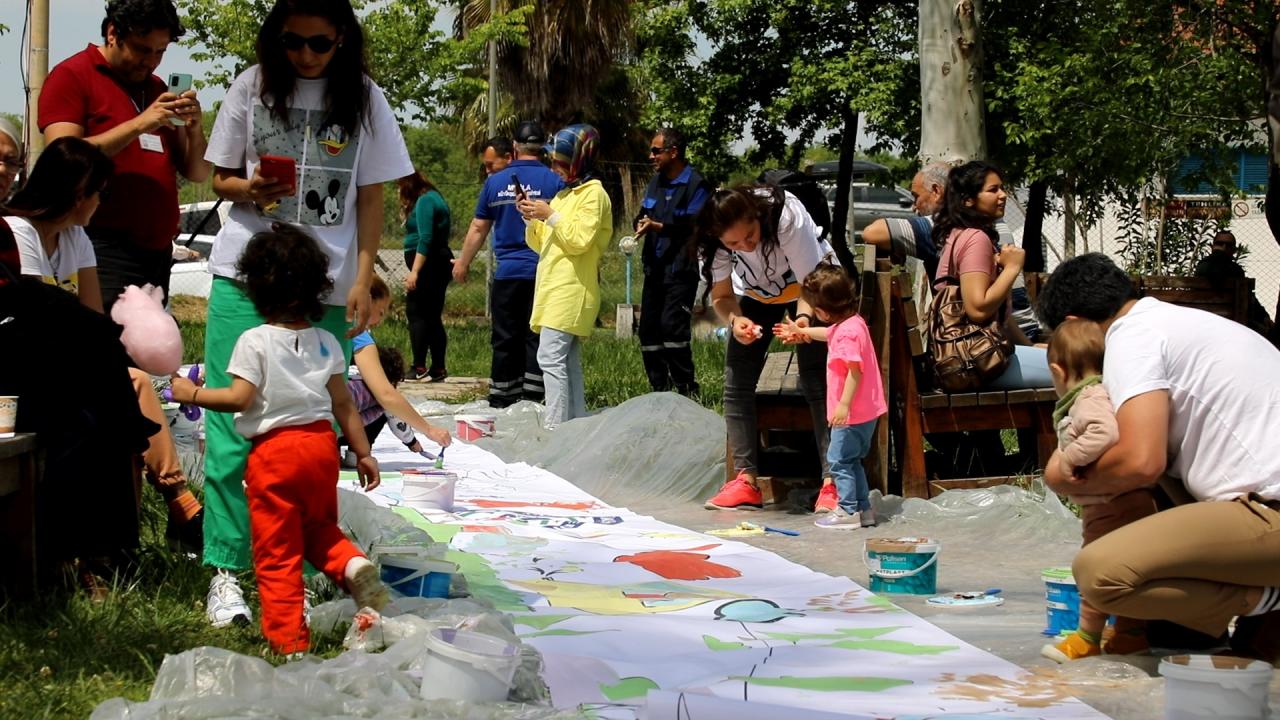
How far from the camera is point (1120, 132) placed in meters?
11.9

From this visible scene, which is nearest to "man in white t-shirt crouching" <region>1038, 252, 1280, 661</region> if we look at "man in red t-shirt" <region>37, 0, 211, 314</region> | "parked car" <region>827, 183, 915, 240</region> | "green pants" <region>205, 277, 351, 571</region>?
"green pants" <region>205, 277, 351, 571</region>

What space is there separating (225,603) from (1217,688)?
2535mm

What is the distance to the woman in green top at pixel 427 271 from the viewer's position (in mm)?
12148

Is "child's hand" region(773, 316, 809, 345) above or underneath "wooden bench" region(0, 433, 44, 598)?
above

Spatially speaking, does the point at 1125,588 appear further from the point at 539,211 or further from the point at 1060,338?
the point at 539,211

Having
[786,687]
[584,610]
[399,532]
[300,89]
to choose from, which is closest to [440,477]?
[399,532]

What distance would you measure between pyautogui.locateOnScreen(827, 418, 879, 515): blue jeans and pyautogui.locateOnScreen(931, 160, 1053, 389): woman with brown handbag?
0.65 metres

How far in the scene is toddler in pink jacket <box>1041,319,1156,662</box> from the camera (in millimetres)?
3771

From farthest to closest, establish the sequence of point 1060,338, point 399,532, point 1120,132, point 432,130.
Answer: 1. point 432,130
2. point 1120,132
3. point 399,532
4. point 1060,338

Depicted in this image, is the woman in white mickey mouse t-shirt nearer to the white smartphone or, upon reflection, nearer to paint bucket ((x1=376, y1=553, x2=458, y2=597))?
the white smartphone

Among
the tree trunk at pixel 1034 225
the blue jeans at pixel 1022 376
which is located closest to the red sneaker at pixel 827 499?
the blue jeans at pixel 1022 376

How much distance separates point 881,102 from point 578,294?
1484 centimetres

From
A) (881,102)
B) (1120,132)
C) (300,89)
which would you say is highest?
(881,102)

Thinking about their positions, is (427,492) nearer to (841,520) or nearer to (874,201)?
(841,520)
